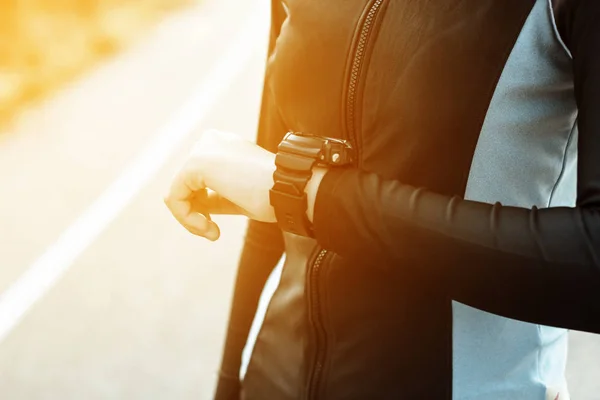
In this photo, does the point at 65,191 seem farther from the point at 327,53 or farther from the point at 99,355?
the point at 327,53

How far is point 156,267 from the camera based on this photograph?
2914mm

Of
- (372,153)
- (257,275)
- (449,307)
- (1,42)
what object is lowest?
(1,42)

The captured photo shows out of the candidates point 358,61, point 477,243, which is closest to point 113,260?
point 358,61

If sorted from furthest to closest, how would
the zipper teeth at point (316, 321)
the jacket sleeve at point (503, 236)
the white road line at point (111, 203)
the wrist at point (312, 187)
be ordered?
1. the white road line at point (111, 203)
2. the zipper teeth at point (316, 321)
3. the wrist at point (312, 187)
4. the jacket sleeve at point (503, 236)

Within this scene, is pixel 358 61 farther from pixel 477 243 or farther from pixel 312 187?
pixel 477 243

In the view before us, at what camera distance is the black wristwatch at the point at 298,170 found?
66cm

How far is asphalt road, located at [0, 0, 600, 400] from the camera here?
2.34 meters

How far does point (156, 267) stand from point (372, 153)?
2339 mm

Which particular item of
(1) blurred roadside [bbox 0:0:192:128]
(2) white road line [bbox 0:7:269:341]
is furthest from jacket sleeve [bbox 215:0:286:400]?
(1) blurred roadside [bbox 0:0:192:128]

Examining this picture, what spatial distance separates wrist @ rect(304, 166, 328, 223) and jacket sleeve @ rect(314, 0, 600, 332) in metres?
0.02

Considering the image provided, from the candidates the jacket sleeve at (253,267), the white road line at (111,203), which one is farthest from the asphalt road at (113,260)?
the jacket sleeve at (253,267)

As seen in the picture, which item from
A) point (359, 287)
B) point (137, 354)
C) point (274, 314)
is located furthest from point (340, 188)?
point (137, 354)

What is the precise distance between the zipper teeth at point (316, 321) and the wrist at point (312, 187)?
0.13m

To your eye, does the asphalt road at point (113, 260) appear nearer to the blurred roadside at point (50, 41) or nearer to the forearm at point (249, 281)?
the blurred roadside at point (50, 41)
